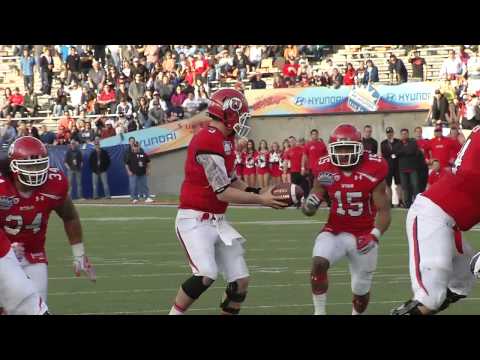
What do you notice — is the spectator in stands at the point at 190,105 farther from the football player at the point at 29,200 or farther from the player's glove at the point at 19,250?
the player's glove at the point at 19,250

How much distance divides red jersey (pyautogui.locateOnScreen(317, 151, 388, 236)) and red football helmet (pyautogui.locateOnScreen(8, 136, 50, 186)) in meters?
2.38

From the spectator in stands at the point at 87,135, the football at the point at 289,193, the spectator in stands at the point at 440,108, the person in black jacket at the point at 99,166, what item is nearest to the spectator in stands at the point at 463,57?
the spectator in stands at the point at 440,108

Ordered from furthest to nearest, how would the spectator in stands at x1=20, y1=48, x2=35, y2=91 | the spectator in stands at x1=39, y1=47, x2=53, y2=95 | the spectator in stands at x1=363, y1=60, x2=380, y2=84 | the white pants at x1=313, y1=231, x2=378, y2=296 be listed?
1. the spectator in stands at x1=20, y1=48, x2=35, y2=91
2. the spectator in stands at x1=39, y1=47, x2=53, y2=95
3. the spectator in stands at x1=363, y1=60, x2=380, y2=84
4. the white pants at x1=313, y1=231, x2=378, y2=296

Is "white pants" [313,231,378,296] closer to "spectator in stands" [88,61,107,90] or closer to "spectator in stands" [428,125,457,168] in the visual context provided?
"spectator in stands" [428,125,457,168]

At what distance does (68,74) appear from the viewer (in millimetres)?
32719

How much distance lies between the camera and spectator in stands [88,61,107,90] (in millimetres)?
31422

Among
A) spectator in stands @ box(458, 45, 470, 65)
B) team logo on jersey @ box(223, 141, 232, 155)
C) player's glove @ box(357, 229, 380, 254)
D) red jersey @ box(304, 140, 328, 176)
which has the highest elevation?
team logo on jersey @ box(223, 141, 232, 155)

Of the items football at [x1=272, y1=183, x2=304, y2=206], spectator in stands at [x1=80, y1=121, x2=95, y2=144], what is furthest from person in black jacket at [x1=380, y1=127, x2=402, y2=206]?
football at [x1=272, y1=183, x2=304, y2=206]

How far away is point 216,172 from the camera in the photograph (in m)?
8.07

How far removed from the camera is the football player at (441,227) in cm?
699
